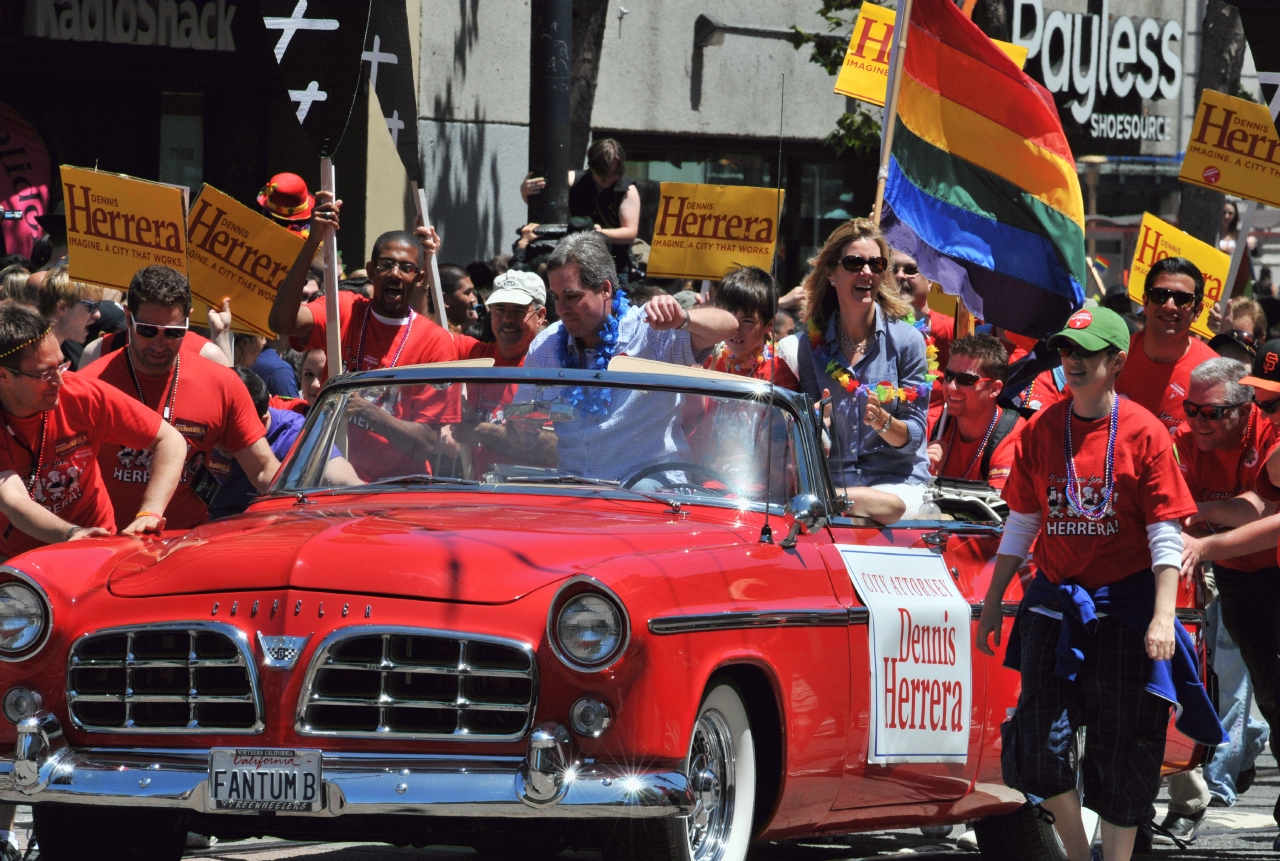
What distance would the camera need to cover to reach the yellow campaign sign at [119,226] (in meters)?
9.48

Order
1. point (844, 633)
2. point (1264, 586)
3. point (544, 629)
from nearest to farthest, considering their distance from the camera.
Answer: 1. point (544, 629)
2. point (844, 633)
3. point (1264, 586)

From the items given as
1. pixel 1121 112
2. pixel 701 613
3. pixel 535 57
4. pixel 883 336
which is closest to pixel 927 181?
pixel 883 336

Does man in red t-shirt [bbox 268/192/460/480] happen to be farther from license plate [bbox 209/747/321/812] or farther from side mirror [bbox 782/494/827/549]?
license plate [bbox 209/747/321/812]

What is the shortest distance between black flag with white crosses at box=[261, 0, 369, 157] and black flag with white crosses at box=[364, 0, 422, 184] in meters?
0.38

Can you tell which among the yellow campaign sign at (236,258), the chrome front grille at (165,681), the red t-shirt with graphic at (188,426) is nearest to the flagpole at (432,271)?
the yellow campaign sign at (236,258)

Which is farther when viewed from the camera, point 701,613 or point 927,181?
point 927,181

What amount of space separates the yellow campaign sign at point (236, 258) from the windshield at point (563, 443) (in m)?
3.30

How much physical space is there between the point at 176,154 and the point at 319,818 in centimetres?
1257

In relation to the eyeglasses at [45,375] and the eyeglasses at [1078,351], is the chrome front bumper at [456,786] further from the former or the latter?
the eyeglasses at [1078,351]

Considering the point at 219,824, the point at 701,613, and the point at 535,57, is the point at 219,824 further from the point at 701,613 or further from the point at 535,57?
the point at 535,57

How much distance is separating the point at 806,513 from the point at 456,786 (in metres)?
1.72

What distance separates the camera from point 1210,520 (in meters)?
7.98

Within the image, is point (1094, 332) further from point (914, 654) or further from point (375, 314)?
point (375, 314)

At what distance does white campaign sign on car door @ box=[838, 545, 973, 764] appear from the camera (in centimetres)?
623
